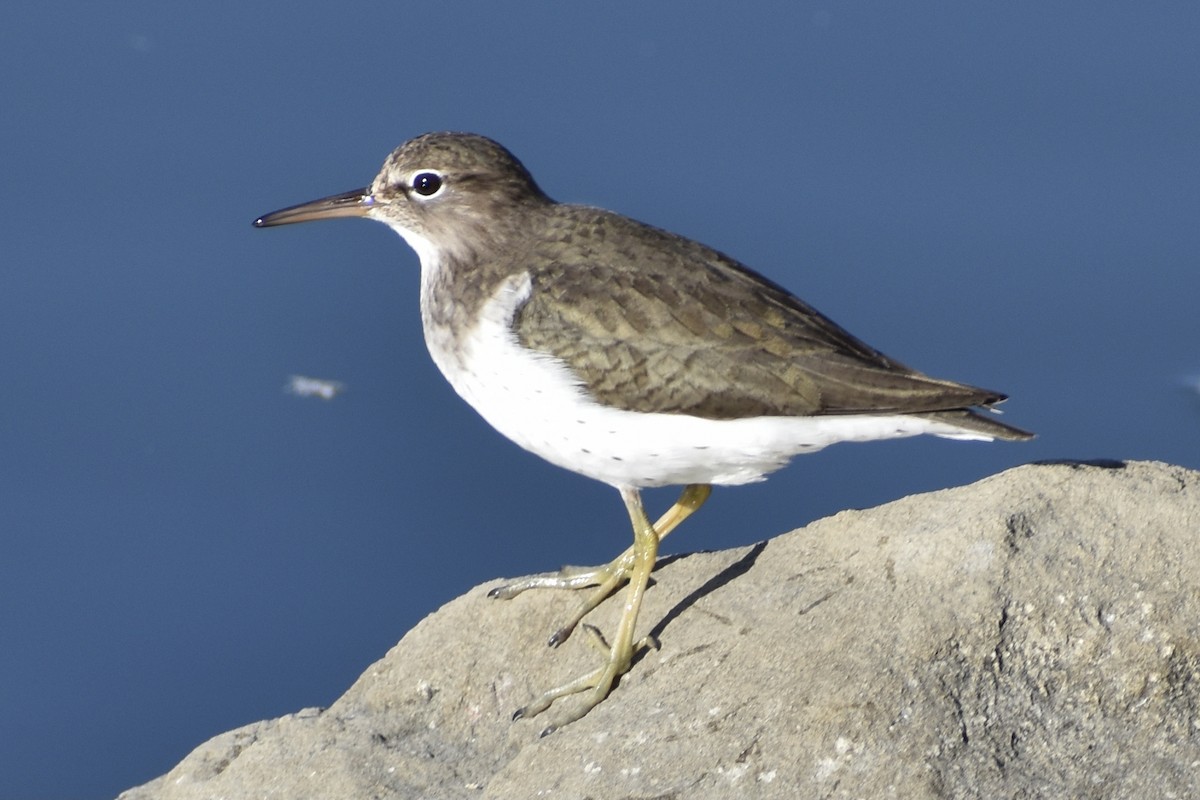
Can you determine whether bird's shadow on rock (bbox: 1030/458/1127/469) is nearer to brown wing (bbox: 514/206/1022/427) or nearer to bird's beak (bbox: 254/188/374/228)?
brown wing (bbox: 514/206/1022/427)

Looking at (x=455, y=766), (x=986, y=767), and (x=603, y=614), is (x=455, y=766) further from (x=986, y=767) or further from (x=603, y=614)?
(x=986, y=767)

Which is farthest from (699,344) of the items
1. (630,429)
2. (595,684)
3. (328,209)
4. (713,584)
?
(328,209)

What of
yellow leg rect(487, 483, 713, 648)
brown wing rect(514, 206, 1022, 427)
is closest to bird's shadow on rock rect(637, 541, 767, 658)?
yellow leg rect(487, 483, 713, 648)

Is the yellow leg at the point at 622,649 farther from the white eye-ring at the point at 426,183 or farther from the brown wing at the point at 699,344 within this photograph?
the white eye-ring at the point at 426,183

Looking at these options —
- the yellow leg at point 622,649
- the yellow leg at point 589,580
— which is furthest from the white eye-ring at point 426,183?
the yellow leg at point 589,580

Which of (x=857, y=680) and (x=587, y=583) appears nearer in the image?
(x=857, y=680)

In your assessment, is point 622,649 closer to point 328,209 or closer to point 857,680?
point 857,680

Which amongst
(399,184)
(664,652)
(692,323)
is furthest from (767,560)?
(399,184)
